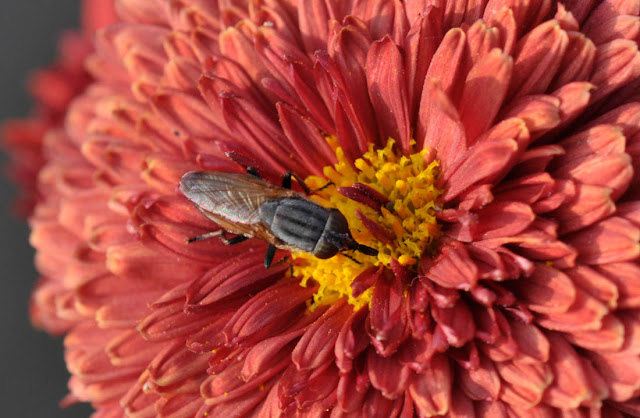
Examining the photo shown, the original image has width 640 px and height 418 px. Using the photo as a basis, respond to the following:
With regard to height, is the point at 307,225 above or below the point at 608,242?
above

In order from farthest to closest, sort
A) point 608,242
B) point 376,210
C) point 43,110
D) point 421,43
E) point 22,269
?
point 22,269 → point 43,110 → point 376,210 → point 421,43 → point 608,242

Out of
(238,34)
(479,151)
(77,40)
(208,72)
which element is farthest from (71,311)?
(77,40)

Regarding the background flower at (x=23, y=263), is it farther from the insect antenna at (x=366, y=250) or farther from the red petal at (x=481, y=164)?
the red petal at (x=481, y=164)

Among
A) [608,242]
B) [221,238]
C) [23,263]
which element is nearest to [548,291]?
[608,242]

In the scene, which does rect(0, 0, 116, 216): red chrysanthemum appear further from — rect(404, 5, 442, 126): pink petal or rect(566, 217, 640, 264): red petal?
rect(566, 217, 640, 264): red petal

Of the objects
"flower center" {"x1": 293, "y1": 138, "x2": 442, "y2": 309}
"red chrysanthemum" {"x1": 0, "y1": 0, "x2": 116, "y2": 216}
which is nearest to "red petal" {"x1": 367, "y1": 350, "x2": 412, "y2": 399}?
"flower center" {"x1": 293, "y1": 138, "x2": 442, "y2": 309}

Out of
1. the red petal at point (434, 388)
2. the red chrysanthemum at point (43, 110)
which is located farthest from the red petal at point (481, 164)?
the red chrysanthemum at point (43, 110)

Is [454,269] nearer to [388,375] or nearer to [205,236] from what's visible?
[388,375]

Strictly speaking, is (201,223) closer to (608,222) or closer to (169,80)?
(169,80)
